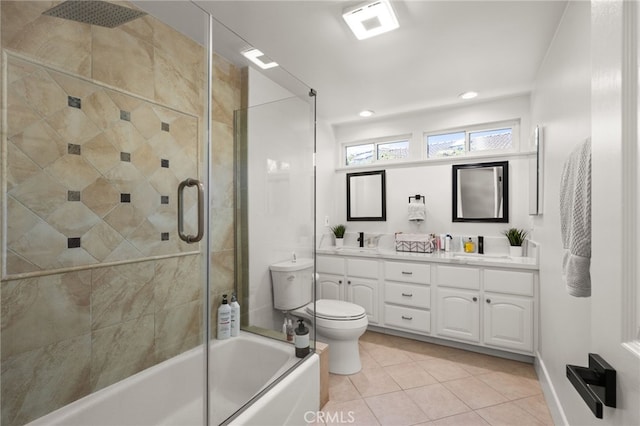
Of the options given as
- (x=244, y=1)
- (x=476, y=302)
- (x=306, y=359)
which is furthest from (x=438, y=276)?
(x=244, y=1)

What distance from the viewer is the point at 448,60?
2193 mm

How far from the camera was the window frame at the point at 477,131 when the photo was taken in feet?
9.45

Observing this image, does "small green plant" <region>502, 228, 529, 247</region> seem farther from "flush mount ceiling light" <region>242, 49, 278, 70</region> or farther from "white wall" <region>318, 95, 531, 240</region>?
"flush mount ceiling light" <region>242, 49, 278, 70</region>

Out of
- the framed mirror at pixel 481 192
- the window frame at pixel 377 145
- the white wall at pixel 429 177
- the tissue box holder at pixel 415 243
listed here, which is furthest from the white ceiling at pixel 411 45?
the tissue box holder at pixel 415 243

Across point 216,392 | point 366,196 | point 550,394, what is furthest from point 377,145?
point 216,392

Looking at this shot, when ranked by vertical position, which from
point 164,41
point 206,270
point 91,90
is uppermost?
point 164,41

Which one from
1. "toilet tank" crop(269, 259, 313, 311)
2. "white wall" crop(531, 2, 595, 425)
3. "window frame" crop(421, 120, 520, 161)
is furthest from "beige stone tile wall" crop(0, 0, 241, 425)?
"window frame" crop(421, 120, 520, 161)

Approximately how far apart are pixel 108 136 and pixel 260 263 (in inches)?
46.6

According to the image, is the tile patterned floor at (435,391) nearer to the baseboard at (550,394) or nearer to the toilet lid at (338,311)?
the baseboard at (550,394)

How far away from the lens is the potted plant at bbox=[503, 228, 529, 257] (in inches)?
106

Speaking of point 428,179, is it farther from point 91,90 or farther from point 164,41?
point 91,90

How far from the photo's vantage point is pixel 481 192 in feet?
9.72

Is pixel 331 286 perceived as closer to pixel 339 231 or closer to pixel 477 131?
pixel 339 231

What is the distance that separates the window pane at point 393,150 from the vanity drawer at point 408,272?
132 centimetres
